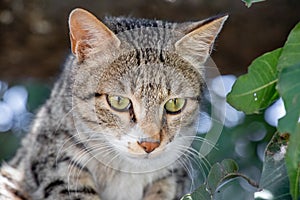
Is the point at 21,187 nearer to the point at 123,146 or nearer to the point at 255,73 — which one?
the point at 123,146

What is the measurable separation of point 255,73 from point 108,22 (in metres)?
0.83

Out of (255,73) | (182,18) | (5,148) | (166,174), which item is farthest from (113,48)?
(5,148)

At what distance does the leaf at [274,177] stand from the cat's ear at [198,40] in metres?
0.61

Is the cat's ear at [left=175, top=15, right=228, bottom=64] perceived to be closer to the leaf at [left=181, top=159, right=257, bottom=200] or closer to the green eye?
the green eye

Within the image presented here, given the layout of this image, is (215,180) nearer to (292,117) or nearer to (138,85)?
(292,117)

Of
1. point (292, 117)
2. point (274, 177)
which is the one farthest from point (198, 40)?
point (292, 117)

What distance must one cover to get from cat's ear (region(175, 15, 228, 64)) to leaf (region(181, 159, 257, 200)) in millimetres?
502

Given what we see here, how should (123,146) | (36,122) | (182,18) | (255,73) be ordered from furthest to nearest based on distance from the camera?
Answer: 1. (182,18)
2. (36,122)
3. (123,146)
4. (255,73)

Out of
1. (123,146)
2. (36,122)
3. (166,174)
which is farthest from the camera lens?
(36,122)

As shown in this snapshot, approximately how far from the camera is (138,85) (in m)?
1.81

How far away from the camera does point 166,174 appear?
6.54 ft

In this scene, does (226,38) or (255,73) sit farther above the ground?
(226,38)

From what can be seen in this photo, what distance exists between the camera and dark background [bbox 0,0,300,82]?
280cm

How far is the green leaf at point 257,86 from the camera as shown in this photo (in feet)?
4.16
